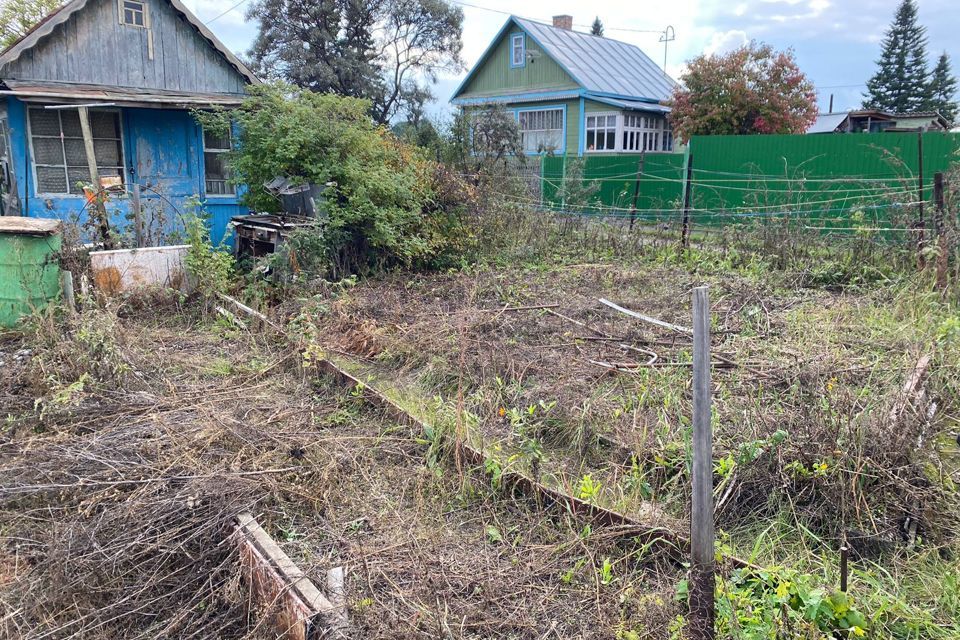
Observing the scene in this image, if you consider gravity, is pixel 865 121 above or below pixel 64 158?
above

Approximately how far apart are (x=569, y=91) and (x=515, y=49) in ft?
12.4

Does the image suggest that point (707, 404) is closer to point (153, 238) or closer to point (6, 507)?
point (6, 507)

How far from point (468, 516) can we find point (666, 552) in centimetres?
107

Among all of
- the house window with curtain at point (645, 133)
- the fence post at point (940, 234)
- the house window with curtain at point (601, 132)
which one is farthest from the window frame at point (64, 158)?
the house window with curtain at point (645, 133)

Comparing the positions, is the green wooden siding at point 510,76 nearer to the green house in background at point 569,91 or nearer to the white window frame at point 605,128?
the green house in background at point 569,91

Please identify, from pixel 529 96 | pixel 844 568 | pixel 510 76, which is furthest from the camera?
pixel 510 76

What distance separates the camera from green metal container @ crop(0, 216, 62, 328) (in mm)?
6582

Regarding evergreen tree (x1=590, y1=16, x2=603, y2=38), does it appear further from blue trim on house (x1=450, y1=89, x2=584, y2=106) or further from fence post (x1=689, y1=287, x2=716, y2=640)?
fence post (x1=689, y1=287, x2=716, y2=640)

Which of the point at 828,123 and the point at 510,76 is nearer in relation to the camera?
the point at 828,123

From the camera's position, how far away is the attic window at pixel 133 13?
436 inches

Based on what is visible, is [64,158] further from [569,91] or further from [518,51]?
[518,51]

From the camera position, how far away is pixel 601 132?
25.0m

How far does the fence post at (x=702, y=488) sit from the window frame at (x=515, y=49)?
26.2 m

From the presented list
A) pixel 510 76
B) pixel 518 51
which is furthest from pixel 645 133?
pixel 518 51
